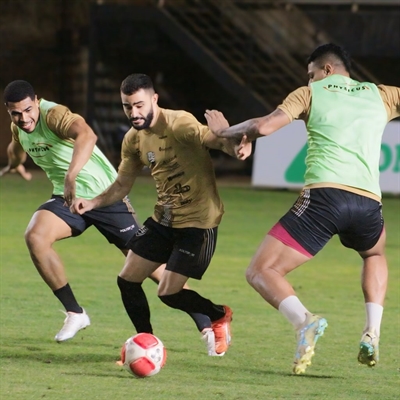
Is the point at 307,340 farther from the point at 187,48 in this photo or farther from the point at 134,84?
the point at 187,48

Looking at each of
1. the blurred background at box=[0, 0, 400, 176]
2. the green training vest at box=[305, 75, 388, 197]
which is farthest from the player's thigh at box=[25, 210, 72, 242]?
the blurred background at box=[0, 0, 400, 176]

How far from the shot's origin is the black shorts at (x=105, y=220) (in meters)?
8.15

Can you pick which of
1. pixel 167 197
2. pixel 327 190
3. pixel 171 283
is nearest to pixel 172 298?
pixel 171 283

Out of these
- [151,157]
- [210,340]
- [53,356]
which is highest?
[151,157]

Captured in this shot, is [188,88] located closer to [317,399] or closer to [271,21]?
[271,21]

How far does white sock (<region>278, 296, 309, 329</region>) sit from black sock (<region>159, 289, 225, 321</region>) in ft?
3.81

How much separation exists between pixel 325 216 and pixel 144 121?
1453mm

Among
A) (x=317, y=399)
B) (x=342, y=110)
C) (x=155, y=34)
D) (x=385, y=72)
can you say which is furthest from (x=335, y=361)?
(x=385, y=72)

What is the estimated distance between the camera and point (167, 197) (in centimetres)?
717

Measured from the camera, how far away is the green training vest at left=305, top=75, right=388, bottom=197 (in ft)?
21.1

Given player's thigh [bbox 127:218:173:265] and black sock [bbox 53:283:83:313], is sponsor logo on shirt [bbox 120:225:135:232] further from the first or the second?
player's thigh [bbox 127:218:173:265]

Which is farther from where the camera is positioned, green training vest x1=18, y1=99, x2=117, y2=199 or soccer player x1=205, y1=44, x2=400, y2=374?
green training vest x1=18, y1=99, x2=117, y2=199

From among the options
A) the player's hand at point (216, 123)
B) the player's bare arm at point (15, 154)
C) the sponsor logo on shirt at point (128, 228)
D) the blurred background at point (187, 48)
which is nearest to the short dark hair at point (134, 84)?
the player's hand at point (216, 123)

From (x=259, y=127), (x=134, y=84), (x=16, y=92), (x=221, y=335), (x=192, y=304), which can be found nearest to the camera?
(x=259, y=127)
